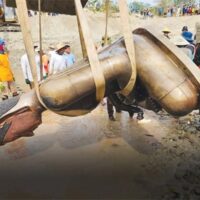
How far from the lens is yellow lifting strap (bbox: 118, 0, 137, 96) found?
239 cm

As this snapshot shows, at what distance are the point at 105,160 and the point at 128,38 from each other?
2.03 m

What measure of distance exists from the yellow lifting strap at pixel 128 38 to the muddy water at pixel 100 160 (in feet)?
3.94

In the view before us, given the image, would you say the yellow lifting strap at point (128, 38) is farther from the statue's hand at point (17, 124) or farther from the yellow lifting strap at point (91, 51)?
the statue's hand at point (17, 124)

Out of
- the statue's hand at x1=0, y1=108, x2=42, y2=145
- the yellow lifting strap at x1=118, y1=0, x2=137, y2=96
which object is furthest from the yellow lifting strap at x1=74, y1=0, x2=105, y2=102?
the statue's hand at x1=0, y1=108, x2=42, y2=145

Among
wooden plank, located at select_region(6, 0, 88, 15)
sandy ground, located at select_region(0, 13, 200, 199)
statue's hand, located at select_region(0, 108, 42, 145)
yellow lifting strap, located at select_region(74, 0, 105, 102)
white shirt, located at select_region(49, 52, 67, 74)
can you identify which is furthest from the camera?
white shirt, located at select_region(49, 52, 67, 74)

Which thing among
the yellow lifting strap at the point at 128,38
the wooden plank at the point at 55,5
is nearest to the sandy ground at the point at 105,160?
the wooden plank at the point at 55,5

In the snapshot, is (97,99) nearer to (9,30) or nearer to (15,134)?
(15,134)

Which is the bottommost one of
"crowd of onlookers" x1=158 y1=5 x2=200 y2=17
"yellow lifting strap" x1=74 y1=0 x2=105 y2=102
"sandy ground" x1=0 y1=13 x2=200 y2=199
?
"crowd of onlookers" x1=158 y1=5 x2=200 y2=17

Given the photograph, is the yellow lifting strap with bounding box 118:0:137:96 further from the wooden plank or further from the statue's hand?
the wooden plank

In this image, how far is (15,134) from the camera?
2.66 metres

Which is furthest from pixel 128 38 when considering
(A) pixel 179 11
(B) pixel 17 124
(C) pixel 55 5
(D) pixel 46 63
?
(A) pixel 179 11

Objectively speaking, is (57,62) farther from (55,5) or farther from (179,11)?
(179,11)

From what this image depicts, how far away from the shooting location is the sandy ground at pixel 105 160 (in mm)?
3389

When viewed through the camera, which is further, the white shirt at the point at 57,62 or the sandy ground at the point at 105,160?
the white shirt at the point at 57,62
